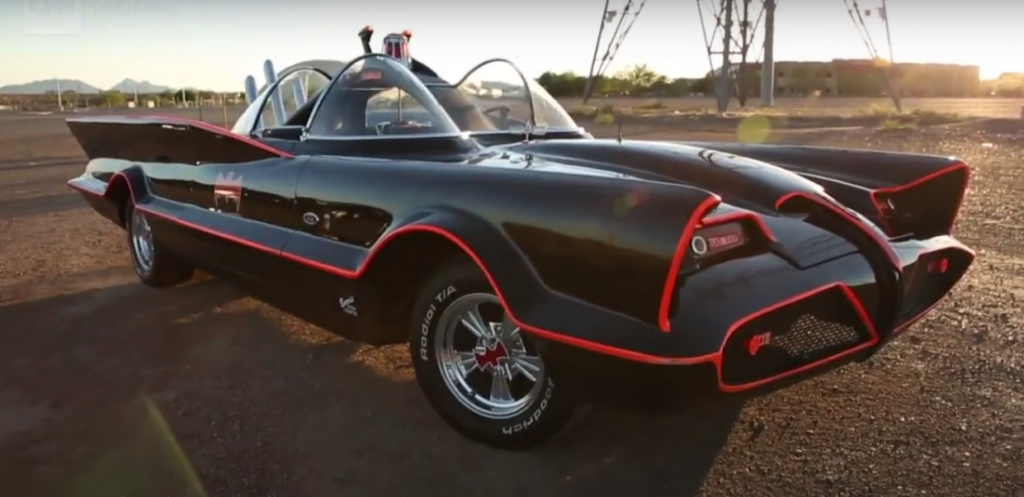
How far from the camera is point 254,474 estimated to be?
3.12 metres

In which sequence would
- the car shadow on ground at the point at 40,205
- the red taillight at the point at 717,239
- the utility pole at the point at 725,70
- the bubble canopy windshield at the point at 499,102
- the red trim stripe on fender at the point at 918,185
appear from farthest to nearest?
the utility pole at the point at 725,70 < the car shadow on ground at the point at 40,205 < the bubble canopy windshield at the point at 499,102 < the red trim stripe on fender at the point at 918,185 < the red taillight at the point at 717,239

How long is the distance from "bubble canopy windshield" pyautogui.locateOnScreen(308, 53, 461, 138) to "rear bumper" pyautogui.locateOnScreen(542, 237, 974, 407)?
75.2 inches

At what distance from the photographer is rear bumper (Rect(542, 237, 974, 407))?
2.55 meters

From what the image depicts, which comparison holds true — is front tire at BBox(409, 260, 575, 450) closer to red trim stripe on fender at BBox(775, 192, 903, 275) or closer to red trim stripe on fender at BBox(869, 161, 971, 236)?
red trim stripe on fender at BBox(775, 192, 903, 275)

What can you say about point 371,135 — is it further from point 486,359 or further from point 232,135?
point 486,359

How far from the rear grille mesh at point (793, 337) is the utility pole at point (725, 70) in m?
28.9

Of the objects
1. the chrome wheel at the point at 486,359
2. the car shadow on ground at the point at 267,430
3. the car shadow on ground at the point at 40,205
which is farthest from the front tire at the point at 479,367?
the car shadow on ground at the point at 40,205

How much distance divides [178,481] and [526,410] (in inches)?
50.8

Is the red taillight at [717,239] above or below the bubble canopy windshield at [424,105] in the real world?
below

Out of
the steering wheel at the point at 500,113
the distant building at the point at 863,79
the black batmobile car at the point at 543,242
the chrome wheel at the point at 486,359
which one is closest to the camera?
the black batmobile car at the point at 543,242

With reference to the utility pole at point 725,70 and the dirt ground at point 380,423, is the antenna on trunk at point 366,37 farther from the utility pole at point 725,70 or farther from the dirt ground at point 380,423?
the utility pole at point 725,70

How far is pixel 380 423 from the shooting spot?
140 inches

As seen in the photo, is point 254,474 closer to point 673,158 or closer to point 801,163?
point 673,158

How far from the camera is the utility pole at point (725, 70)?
32.0 meters
